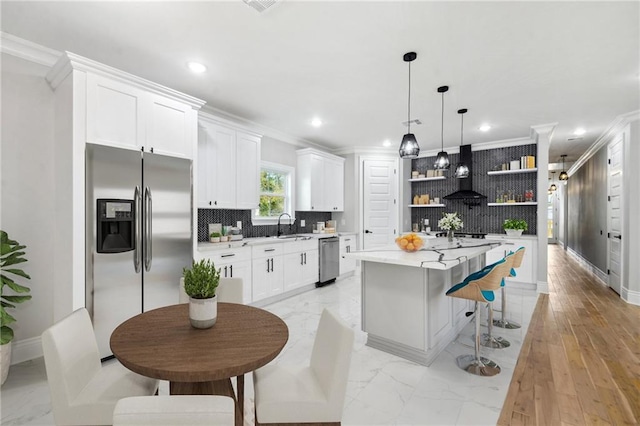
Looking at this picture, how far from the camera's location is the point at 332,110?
175 inches

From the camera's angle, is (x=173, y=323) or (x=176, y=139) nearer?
(x=173, y=323)

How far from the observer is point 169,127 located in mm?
3152

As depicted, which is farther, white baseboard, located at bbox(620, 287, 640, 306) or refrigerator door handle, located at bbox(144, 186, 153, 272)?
white baseboard, located at bbox(620, 287, 640, 306)

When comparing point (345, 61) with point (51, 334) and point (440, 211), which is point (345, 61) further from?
point (440, 211)

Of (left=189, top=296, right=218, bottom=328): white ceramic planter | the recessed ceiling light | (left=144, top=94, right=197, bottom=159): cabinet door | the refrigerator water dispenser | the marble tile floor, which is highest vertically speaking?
the recessed ceiling light

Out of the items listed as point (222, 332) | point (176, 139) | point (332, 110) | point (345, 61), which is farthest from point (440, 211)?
point (222, 332)

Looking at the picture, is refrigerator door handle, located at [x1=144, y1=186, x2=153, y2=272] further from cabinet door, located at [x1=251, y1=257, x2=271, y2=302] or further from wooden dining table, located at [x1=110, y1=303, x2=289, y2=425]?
cabinet door, located at [x1=251, y1=257, x2=271, y2=302]

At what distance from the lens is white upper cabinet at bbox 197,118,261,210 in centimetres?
398

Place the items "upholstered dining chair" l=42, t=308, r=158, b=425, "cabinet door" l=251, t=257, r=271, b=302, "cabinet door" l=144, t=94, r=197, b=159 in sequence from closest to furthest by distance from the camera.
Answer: "upholstered dining chair" l=42, t=308, r=158, b=425, "cabinet door" l=144, t=94, r=197, b=159, "cabinet door" l=251, t=257, r=271, b=302

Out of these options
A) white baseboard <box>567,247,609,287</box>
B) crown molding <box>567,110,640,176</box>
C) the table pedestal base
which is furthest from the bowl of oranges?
white baseboard <box>567,247,609,287</box>

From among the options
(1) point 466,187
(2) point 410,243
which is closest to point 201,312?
(2) point 410,243

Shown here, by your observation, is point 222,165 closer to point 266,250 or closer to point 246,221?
point 246,221

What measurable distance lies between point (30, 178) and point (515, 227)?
6.91 m

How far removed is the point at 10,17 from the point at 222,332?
2919 millimetres
